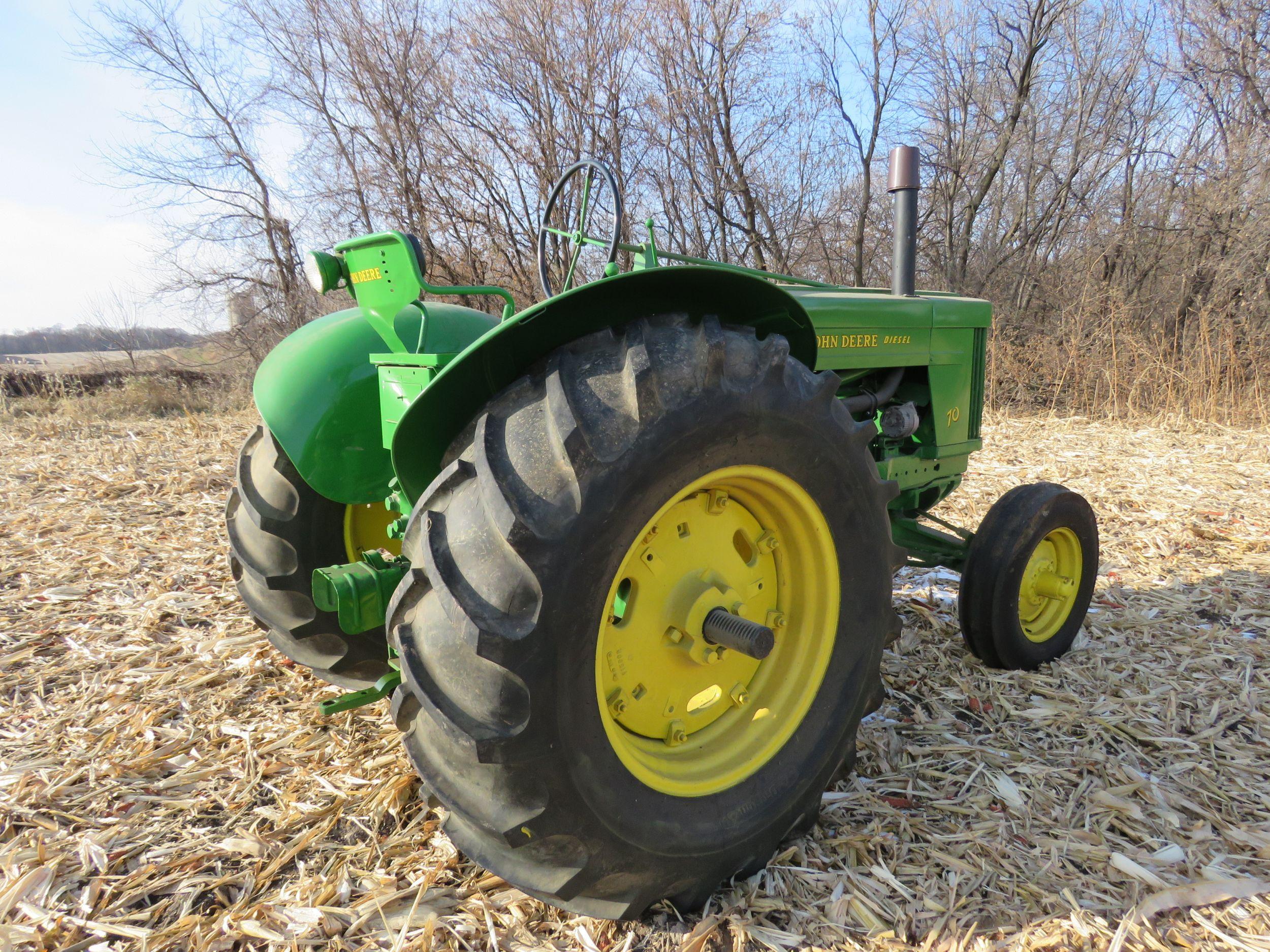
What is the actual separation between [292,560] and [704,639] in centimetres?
124

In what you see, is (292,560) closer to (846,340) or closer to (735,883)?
(735,883)

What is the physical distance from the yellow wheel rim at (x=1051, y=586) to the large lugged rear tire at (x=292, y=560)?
2262mm

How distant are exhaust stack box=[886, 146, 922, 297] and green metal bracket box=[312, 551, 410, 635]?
2.25 meters

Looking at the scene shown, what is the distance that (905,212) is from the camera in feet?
9.78

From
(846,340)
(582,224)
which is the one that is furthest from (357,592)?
(846,340)

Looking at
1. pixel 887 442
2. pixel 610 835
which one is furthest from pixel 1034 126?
pixel 610 835

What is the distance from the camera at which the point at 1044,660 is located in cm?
271

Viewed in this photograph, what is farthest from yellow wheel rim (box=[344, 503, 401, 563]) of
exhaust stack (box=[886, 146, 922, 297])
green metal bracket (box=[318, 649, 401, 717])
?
exhaust stack (box=[886, 146, 922, 297])

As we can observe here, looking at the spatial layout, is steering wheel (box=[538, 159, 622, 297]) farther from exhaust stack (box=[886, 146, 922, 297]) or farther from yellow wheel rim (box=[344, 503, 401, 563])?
exhaust stack (box=[886, 146, 922, 297])

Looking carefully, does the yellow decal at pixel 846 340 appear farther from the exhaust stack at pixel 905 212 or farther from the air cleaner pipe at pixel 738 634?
the air cleaner pipe at pixel 738 634

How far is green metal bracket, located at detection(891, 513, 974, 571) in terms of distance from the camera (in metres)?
2.69

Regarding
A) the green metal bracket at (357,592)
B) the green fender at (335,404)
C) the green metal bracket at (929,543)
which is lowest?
the green metal bracket at (929,543)

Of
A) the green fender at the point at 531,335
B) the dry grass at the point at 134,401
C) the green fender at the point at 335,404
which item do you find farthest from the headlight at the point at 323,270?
the dry grass at the point at 134,401

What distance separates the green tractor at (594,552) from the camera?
1.24m
